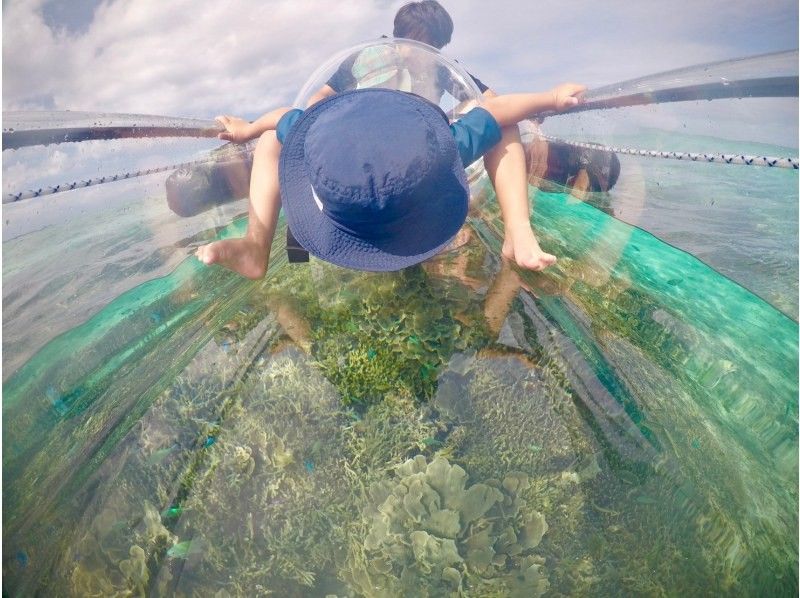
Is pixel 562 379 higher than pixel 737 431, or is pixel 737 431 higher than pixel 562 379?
pixel 562 379

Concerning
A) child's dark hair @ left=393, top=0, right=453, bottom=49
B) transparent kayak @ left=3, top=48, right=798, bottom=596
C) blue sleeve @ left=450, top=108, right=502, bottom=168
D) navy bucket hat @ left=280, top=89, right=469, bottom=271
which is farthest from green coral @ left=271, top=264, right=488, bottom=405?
child's dark hair @ left=393, top=0, right=453, bottom=49

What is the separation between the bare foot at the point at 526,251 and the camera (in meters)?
A: 1.80

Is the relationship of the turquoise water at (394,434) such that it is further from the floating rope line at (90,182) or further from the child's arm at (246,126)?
the child's arm at (246,126)

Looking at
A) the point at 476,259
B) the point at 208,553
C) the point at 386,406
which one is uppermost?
the point at 476,259

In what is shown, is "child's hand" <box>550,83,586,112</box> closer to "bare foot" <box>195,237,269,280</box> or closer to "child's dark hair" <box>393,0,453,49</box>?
"child's dark hair" <box>393,0,453,49</box>

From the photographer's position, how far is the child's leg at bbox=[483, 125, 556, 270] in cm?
182

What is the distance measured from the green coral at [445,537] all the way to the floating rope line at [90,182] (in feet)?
4.64

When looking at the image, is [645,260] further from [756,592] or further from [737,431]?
[756,592]

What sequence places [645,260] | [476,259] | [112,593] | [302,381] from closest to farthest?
[112,593] < [302,381] < [476,259] < [645,260]

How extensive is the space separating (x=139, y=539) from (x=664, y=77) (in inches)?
99.8

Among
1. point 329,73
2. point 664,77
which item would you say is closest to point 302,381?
point 329,73

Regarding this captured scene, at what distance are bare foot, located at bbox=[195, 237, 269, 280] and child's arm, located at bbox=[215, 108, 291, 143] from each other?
65cm

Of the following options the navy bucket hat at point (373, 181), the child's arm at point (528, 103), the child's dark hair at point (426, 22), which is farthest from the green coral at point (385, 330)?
the child's dark hair at point (426, 22)

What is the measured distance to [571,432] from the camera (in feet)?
5.80
